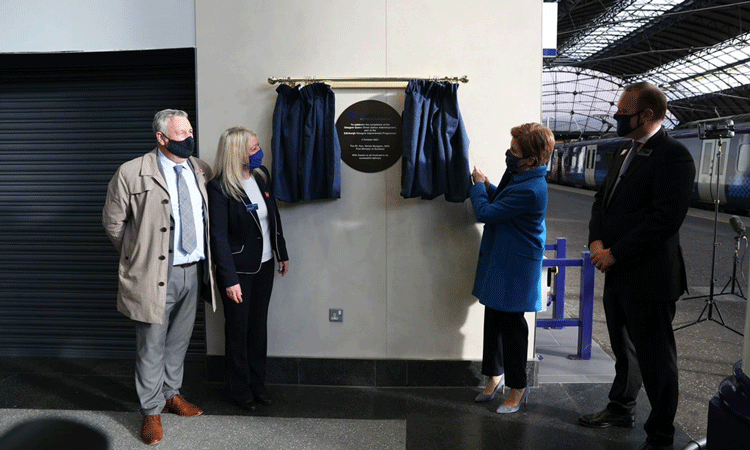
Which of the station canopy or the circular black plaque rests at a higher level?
the station canopy

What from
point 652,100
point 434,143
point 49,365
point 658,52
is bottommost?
point 49,365

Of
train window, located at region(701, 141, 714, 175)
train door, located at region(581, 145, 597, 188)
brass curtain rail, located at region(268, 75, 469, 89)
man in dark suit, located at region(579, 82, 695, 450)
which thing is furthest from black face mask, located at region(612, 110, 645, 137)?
train door, located at region(581, 145, 597, 188)

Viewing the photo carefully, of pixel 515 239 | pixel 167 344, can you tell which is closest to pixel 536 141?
pixel 515 239

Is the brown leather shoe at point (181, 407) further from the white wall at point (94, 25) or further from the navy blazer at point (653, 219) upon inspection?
the navy blazer at point (653, 219)

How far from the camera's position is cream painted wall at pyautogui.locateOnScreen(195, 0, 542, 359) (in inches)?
141

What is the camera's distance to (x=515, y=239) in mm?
3279

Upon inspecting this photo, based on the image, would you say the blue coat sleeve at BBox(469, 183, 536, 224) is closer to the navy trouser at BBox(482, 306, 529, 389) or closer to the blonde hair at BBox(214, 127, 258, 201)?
the navy trouser at BBox(482, 306, 529, 389)

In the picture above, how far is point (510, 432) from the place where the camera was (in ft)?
10.6

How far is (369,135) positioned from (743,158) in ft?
40.6

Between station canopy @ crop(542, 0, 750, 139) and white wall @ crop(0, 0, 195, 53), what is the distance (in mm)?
17102

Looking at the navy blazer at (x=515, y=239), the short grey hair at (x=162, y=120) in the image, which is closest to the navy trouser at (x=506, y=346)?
the navy blazer at (x=515, y=239)

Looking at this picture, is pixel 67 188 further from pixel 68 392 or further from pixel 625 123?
pixel 625 123

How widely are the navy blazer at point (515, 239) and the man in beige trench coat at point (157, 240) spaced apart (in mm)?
1730

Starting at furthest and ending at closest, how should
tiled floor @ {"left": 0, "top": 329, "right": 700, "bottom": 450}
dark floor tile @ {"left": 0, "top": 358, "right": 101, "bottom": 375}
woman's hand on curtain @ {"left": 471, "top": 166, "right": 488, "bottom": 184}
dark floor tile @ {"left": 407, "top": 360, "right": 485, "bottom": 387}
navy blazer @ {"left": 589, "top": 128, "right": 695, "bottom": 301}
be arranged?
dark floor tile @ {"left": 0, "top": 358, "right": 101, "bottom": 375} → dark floor tile @ {"left": 407, "top": 360, "right": 485, "bottom": 387} → woman's hand on curtain @ {"left": 471, "top": 166, "right": 488, "bottom": 184} → tiled floor @ {"left": 0, "top": 329, "right": 700, "bottom": 450} → navy blazer @ {"left": 589, "top": 128, "right": 695, "bottom": 301}
